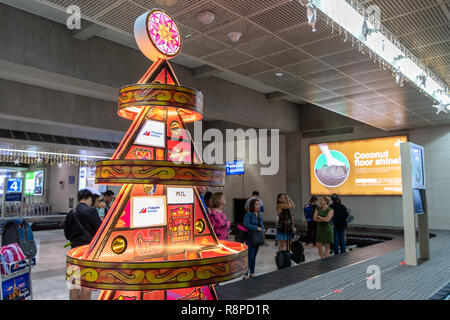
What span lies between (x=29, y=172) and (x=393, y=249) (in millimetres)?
23345

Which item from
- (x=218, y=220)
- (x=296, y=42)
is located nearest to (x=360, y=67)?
(x=296, y=42)

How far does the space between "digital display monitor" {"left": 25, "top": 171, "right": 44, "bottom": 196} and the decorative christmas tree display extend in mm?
23432

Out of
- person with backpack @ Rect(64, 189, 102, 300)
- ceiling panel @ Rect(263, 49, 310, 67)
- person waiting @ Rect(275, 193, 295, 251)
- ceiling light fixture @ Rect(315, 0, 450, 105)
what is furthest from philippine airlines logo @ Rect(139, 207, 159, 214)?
person waiting @ Rect(275, 193, 295, 251)

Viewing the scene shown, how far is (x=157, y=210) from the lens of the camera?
1.72m

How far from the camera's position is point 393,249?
7395 millimetres

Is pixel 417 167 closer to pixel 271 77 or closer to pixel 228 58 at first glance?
pixel 271 77

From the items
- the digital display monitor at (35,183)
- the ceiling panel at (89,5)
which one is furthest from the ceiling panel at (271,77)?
the digital display monitor at (35,183)

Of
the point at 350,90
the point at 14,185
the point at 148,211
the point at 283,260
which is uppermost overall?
the point at 350,90

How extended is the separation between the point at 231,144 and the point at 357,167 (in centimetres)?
545

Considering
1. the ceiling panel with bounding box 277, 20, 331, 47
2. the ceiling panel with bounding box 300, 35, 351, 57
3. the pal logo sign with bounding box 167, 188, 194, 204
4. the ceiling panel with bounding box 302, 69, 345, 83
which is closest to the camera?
the pal logo sign with bounding box 167, 188, 194, 204

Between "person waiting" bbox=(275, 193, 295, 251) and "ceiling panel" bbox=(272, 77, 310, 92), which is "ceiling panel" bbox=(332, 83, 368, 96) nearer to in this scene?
"ceiling panel" bbox=(272, 77, 310, 92)

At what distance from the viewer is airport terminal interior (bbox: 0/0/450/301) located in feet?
5.57
